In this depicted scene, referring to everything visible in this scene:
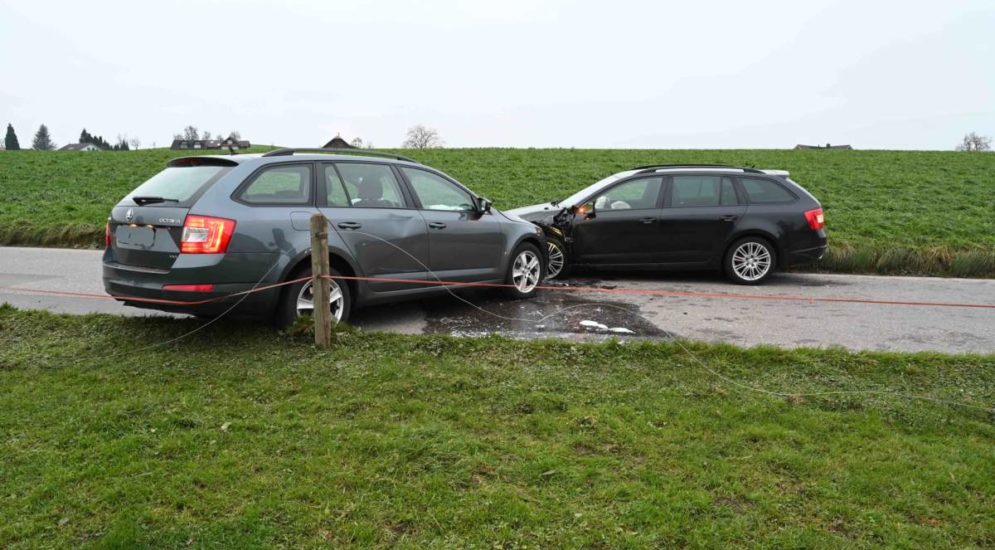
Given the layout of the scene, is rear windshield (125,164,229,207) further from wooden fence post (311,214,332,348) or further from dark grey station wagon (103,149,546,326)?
wooden fence post (311,214,332,348)

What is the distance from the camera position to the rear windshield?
5.87 m

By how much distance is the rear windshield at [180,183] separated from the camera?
19.2ft

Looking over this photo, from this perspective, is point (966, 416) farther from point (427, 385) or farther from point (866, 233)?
point (866, 233)

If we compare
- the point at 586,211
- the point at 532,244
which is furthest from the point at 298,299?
the point at 586,211

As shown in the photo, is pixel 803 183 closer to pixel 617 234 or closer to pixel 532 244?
pixel 617 234

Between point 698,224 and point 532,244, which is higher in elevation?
point 698,224

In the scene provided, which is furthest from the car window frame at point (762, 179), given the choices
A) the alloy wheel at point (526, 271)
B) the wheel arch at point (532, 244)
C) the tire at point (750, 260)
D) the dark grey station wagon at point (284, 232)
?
the dark grey station wagon at point (284, 232)

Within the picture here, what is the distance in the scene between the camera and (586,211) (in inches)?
402

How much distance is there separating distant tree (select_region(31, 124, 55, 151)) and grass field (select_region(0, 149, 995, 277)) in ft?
196

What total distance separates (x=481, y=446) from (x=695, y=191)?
7.39 metres

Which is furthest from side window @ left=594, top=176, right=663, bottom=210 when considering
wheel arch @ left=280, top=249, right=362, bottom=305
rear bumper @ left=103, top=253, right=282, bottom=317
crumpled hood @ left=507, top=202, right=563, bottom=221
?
rear bumper @ left=103, top=253, right=282, bottom=317

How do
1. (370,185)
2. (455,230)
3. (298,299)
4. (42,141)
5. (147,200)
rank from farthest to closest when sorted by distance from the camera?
(42,141) → (455,230) → (370,185) → (298,299) → (147,200)

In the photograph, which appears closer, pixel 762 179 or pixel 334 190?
pixel 334 190

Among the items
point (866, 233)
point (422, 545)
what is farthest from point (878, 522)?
point (866, 233)
